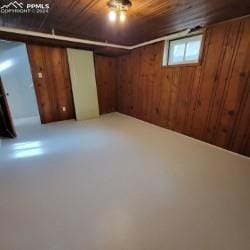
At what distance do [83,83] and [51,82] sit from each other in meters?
0.81

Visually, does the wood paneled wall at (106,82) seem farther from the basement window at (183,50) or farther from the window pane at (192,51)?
the window pane at (192,51)

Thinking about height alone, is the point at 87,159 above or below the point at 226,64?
Result: below

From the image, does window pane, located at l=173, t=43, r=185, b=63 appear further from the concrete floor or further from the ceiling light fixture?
the concrete floor

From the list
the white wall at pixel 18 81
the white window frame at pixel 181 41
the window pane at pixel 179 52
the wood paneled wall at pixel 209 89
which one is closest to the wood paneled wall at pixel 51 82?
the white wall at pixel 18 81

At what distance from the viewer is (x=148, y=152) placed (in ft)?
8.20

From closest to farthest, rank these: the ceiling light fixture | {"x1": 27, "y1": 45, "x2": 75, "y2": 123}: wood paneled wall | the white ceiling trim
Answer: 1. the ceiling light fixture
2. the white ceiling trim
3. {"x1": 27, "y1": 45, "x2": 75, "y2": 123}: wood paneled wall

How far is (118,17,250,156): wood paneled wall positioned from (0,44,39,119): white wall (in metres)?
3.34

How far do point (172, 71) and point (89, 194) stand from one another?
2798 mm

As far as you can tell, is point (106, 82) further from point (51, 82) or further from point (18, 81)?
point (18, 81)

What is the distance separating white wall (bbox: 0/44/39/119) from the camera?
4.20 m

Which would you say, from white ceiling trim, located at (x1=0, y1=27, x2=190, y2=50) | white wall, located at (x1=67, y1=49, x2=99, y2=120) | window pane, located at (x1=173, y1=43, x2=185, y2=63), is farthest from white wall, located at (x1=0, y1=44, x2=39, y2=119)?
window pane, located at (x1=173, y1=43, x2=185, y2=63)

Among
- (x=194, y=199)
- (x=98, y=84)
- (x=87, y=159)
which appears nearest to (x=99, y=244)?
(x=194, y=199)

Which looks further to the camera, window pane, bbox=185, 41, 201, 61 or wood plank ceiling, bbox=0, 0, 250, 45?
window pane, bbox=185, 41, 201, 61

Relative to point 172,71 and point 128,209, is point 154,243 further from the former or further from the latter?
point 172,71
